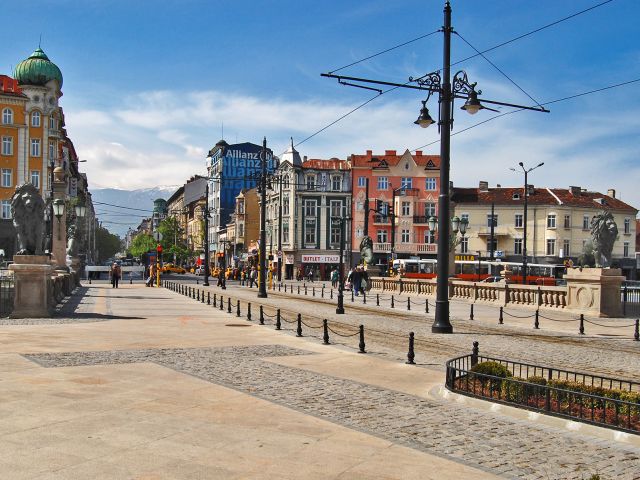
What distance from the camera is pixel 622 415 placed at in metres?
9.01

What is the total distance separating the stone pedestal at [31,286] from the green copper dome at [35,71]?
63236 mm

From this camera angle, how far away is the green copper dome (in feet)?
258

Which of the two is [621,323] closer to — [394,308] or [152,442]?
[394,308]

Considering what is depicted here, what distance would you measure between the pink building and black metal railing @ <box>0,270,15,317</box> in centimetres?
5951

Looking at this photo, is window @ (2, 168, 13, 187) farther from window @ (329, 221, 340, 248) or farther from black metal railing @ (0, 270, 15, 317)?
black metal railing @ (0, 270, 15, 317)

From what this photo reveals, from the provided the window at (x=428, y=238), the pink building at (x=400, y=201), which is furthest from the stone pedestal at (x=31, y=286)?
the window at (x=428, y=238)

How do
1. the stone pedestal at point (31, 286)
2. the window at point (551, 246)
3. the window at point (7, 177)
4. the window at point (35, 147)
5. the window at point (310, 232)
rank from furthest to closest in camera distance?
the window at point (310, 232) < the window at point (35, 147) < the window at point (7, 177) < the window at point (551, 246) < the stone pedestal at point (31, 286)

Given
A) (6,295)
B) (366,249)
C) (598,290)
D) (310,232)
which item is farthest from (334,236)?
(6,295)

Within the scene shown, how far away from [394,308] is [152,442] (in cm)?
2661

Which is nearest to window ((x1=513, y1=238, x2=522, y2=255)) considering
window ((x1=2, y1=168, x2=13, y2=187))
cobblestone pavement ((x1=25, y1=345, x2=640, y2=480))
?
window ((x1=2, y1=168, x2=13, y2=187))

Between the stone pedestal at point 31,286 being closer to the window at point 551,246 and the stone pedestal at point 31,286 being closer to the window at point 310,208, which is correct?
the window at point 310,208

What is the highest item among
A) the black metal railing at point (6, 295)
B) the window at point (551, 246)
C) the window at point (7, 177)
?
the window at point (7, 177)

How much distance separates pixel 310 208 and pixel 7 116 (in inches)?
1430

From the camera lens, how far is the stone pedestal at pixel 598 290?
2822cm
